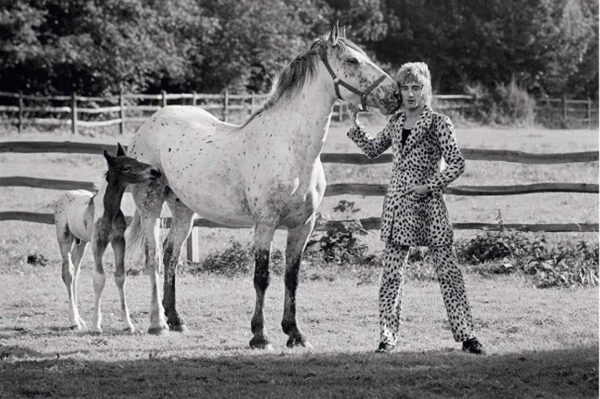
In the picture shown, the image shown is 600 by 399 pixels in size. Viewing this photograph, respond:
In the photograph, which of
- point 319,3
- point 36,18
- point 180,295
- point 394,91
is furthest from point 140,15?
point 394,91

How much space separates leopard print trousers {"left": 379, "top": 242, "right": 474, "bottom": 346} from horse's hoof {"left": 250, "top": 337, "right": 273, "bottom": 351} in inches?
38.8

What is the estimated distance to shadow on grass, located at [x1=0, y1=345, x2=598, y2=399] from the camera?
655 centimetres

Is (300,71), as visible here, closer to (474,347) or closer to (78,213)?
(474,347)

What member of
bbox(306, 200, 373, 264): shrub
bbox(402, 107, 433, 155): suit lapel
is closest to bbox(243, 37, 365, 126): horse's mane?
bbox(402, 107, 433, 155): suit lapel

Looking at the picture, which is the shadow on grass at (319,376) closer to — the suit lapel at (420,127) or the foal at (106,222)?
the suit lapel at (420,127)

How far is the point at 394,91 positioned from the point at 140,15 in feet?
101

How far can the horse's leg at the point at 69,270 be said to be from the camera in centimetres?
941

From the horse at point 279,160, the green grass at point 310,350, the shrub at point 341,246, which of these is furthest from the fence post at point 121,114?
the horse at point 279,160

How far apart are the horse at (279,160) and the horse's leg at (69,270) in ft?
2.83

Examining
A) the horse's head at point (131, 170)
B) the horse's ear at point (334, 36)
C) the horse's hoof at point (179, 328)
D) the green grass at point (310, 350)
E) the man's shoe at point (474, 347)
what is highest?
the horse's ear at point (334, 36)

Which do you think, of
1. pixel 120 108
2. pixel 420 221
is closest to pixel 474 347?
pixel 420 221

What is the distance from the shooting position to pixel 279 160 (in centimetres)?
813

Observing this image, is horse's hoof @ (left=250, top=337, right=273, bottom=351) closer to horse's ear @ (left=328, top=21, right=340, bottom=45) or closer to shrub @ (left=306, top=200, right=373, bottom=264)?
horse's ear @ (left=328, top=21, right=340, bottom=45)

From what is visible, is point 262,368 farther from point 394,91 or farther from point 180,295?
point 180,295
